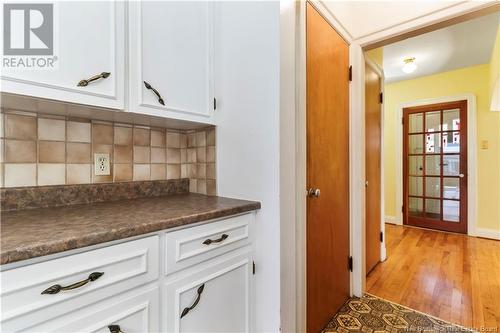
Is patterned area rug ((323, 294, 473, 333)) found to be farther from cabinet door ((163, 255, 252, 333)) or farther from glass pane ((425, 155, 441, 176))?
glass pane ((425, 155, 441, 176))

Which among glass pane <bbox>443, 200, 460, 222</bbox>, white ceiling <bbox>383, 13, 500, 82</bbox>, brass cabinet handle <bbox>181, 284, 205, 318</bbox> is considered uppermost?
white ceiling <bbox>383, 13, 500, 82</bbox>

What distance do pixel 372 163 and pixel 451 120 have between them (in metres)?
2.40

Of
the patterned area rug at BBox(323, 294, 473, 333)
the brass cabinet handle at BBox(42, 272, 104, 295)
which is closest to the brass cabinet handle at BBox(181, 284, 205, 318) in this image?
the brass cabinet handle at BBox(42, 272, 104, 295)

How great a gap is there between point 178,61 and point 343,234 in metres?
1.53

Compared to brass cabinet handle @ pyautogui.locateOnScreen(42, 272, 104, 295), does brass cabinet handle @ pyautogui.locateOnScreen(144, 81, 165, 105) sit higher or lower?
higher

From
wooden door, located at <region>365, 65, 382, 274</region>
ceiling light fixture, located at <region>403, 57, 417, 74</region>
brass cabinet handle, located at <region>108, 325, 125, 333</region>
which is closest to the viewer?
brass cabinet handle, located at <region>108, 325, 125, 333</region>

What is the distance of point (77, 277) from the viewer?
65cm

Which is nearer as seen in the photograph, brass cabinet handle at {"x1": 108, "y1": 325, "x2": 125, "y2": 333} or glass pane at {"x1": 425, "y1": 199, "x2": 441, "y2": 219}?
brass cabinet handle at {"x1": 108, "y1": 325, "x2": 125, "y2": 333}

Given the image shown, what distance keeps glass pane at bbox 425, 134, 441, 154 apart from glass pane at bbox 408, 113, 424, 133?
163 mm

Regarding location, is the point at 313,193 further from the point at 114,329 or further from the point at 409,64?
the point at 409,64

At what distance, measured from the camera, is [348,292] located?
74.5 inches

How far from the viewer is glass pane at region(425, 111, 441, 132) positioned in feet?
12.6

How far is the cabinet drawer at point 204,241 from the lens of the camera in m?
0.86

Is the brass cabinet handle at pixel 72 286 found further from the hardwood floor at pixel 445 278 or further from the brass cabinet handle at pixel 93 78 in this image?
the hardwood floor at pixel 445 278
